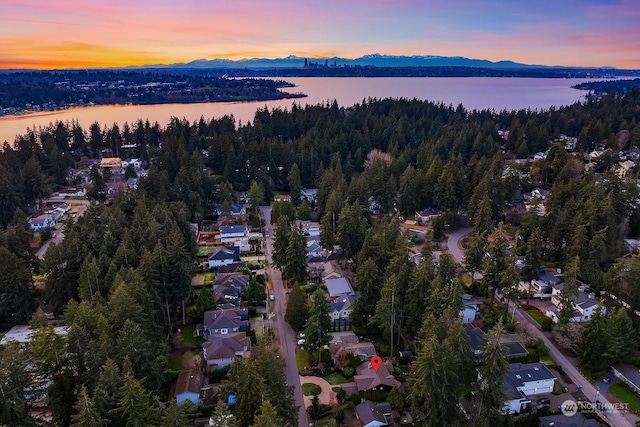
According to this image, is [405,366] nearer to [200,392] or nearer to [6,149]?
[200,392]

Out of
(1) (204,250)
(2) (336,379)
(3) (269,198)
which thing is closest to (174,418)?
(2) (336,379)

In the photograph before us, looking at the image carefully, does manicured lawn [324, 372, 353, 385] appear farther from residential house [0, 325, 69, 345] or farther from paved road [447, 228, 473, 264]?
paved road [447, 228, 473, 264]

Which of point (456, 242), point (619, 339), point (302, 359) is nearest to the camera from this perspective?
point (619, 339)

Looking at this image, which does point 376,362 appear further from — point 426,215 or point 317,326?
point 426,215

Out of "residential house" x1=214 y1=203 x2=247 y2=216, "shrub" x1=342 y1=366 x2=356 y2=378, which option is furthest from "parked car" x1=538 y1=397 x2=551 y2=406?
"residential house" x1=214 y1=203 x2=247 y2=216

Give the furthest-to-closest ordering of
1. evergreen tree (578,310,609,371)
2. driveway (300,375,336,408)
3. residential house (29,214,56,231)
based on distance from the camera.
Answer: residential house (29,214,56,231)
evergreen tree (578,310,609,371)
driveway (300,375,336,408)

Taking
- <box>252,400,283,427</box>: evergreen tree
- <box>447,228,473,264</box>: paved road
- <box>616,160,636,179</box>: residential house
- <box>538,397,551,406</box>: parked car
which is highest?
<box>616,160,636,179</box>: residential house

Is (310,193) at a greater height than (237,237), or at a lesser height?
greater

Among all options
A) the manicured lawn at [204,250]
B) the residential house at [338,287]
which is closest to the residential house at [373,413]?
the residential house at [338,287]
